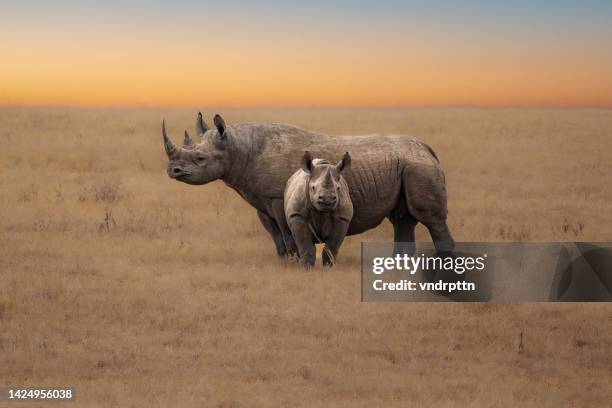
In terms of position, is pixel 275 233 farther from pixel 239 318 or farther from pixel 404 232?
pixel 239 318

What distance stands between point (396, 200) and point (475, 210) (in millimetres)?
4895

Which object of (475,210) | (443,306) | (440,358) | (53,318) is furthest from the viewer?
(475,210)

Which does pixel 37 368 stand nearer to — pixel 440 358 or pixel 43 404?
pixel 43 404

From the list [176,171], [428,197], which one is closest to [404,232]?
[428,197]

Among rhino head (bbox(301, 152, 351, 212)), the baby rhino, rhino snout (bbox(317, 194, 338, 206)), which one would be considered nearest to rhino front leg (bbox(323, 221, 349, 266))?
the baby rhino

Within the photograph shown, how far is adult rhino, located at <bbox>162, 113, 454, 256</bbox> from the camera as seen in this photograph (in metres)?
12.3

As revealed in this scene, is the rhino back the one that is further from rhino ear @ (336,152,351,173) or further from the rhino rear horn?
rhino ear @ (336,152,351,173)

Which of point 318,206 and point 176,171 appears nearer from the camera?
point 318,206

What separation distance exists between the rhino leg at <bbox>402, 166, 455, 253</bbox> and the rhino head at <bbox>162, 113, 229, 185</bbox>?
6.94ft

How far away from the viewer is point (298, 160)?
12438 millimetres

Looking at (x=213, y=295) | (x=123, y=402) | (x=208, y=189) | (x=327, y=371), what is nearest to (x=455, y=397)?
(x=327, y=371)

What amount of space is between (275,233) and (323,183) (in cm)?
193

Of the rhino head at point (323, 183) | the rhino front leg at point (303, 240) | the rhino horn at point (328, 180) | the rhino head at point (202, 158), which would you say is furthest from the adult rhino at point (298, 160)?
the rhino horn at point (328, 180)

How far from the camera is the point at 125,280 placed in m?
11.4
